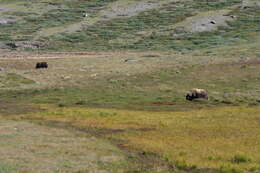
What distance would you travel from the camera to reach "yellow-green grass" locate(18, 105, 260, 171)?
27.0 meters

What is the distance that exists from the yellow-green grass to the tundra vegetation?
0.20ft

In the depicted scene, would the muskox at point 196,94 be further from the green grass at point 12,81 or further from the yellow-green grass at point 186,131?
the green grass at point 12,81

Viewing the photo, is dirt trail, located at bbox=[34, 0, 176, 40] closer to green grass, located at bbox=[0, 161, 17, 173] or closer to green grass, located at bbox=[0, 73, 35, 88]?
green grass, located at bbox=[0, 73, 35, 88]

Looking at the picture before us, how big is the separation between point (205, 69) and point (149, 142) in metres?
44.5

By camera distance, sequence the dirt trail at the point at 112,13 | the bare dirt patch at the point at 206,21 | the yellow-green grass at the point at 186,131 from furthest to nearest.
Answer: the dirt trail at the point at 112,13 < the bare dirt patch at the point at 206,21 < the yellow-green grass at the point at 186,131

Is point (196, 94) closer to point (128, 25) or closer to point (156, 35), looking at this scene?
point (156, 35)

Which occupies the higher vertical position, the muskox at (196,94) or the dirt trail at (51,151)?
the dirt trail at (51,151)

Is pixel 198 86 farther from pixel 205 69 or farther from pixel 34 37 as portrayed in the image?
pixel 34 37

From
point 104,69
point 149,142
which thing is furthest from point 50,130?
point 104,69

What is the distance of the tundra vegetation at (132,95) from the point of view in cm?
2744

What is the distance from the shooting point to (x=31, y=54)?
108m

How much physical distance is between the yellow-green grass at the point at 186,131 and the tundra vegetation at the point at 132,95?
60 millimetres

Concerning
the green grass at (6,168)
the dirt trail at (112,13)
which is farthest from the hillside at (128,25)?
the green grass at (6,168)

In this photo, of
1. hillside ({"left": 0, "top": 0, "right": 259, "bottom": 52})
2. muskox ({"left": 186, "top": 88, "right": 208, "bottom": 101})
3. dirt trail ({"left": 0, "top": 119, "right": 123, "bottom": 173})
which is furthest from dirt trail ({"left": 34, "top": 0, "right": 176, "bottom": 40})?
dirt trail ({"left": 0, "top": 119, "right": 123, "bottom": 173})
